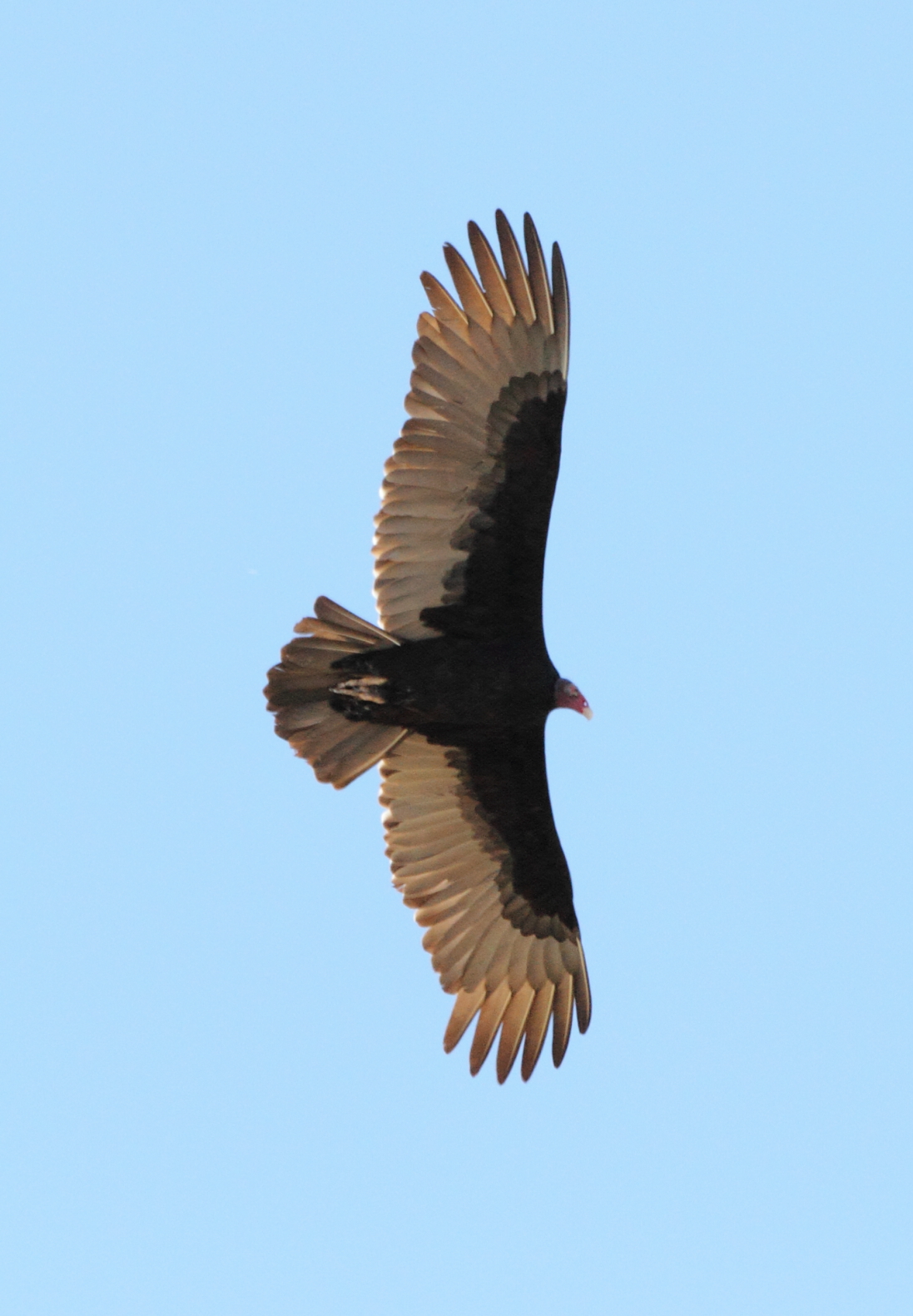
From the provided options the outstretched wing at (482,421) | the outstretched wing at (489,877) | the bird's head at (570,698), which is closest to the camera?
the outstretched wing at (482,421)

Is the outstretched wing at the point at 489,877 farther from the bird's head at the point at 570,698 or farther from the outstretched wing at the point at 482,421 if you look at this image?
the outstretched wing at the point at 482,421

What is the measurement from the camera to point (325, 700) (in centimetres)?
850

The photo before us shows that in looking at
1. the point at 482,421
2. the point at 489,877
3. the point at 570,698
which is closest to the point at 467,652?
the point at 570,698

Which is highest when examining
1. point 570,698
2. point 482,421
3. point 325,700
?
point 482,421

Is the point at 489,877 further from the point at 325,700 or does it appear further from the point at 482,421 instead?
the point at 482,421

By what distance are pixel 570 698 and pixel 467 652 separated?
53 centimetres

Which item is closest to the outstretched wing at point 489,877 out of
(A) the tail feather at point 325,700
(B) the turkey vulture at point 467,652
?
(B) the turkey vulture at point 467,652

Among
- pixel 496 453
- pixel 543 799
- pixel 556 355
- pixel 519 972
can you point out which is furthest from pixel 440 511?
pixel 519 972

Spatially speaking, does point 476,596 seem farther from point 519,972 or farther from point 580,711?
point 519,972

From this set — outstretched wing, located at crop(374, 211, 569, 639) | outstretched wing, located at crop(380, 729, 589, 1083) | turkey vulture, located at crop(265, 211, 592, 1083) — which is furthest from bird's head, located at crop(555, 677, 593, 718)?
outstretched wing, located at crop(374, 211, 569, 639)

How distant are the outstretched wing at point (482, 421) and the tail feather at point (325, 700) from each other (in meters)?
0.32

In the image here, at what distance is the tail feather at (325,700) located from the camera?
27.2 feet

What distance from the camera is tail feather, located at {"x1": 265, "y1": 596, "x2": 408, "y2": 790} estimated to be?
830 centimetres

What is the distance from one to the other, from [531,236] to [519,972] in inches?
134
